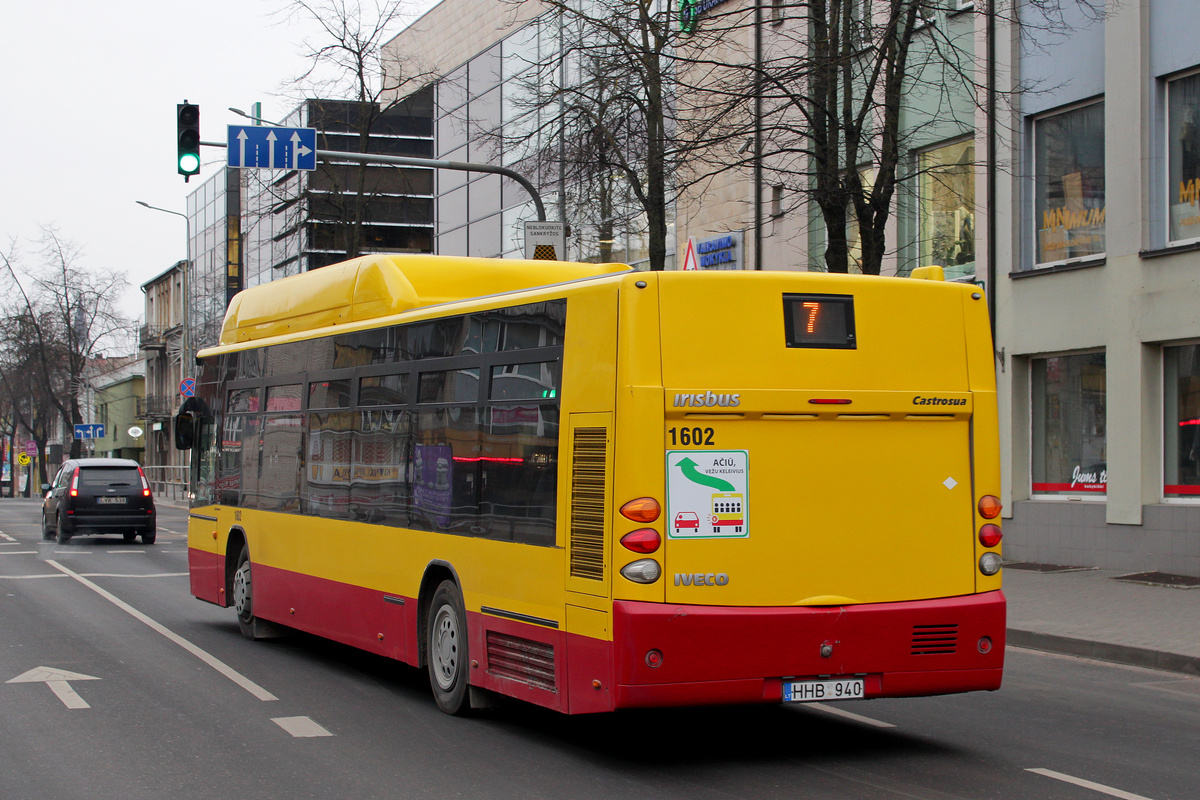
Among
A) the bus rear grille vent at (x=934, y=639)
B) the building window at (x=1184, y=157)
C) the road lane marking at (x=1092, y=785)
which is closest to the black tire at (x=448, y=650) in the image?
the bus rear grille vent at (x=934, y=639)

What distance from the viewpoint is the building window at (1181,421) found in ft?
55.1

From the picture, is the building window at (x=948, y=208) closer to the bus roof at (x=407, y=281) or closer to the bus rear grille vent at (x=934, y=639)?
the bus roof at (x=407, y=281)

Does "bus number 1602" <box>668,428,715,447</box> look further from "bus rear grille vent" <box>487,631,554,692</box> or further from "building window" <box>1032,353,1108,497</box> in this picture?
"building window" <box>1032,353,1108,497</box>

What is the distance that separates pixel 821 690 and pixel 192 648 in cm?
683

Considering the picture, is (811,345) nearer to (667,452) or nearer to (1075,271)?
(667,452)

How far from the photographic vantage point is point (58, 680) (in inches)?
403

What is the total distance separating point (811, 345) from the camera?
290 inches

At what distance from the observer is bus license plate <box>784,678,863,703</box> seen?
280 inches

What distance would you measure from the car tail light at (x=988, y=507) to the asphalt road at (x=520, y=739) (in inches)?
51.9

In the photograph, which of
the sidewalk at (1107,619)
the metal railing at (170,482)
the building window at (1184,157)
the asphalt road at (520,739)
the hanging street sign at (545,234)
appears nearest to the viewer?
the asphalt road at (520,739)

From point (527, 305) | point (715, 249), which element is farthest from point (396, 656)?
point (715, 249)

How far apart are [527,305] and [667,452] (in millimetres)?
1520

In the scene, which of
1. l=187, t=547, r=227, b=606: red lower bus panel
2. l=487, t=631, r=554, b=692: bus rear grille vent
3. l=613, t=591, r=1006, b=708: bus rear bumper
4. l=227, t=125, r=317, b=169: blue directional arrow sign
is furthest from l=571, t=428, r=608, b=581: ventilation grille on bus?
l=227, t=125, r=317, b=169: blue directional arrow sign

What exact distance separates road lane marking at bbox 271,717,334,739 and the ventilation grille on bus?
2109 millimetres
